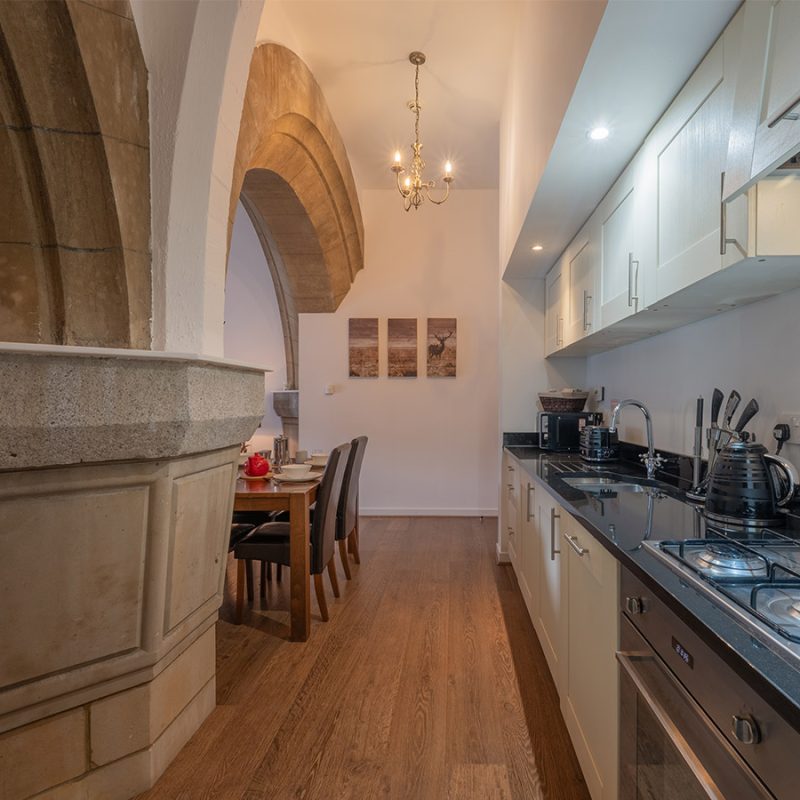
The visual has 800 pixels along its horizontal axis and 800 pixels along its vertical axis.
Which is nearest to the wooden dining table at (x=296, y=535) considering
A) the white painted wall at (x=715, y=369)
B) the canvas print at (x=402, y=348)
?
the white painted wall at (x=715, y=369)

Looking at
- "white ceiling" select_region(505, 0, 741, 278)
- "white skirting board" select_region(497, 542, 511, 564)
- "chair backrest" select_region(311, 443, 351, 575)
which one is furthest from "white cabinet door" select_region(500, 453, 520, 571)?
"white ceiling" select_region(505, 0, 741, 278)

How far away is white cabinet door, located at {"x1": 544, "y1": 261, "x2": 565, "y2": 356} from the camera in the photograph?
10.2 ft

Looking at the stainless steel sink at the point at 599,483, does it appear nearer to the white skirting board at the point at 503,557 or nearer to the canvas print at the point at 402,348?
the white skirting board at the point at 503,557

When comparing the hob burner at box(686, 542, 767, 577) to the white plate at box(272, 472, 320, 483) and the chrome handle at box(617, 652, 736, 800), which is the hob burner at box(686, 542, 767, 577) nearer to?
the chrome handle at box(617, 652, 736, 800)

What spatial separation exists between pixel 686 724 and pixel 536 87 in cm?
240

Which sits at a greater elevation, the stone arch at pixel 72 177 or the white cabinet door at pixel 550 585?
the stone arch at pixel 72 177

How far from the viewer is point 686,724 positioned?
2.73 ft

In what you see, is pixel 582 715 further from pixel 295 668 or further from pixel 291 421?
pixel 291 421

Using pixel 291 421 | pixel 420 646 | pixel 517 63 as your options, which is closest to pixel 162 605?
pixel 420 646

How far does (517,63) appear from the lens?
9.36ft

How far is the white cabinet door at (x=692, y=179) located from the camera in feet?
4.07

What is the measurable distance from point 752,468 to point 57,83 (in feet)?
7.65

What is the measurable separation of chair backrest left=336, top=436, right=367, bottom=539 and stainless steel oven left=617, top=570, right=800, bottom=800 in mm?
2164

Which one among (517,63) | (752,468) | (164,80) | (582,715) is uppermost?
(517,63)
